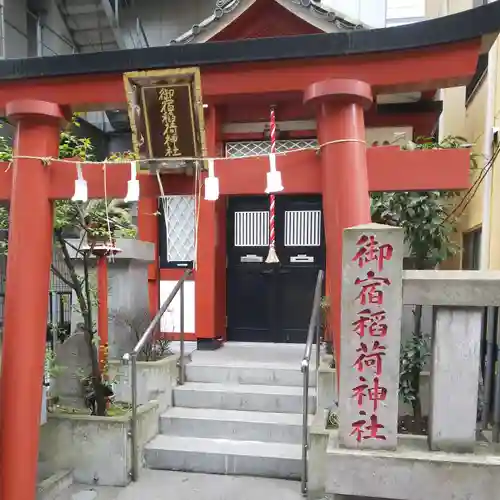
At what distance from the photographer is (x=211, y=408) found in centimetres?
600

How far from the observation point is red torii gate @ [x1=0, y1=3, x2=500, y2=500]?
371 cm

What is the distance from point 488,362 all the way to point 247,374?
3803 mm

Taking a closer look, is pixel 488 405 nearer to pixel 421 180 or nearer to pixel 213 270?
pixel 421 180

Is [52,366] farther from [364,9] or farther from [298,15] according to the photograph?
[364,9]

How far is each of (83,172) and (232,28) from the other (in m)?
3.78

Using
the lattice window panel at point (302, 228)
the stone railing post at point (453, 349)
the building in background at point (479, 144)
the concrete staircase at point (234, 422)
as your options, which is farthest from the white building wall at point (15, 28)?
the stone railing post at point (453, 349)

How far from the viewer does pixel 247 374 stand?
634 cm

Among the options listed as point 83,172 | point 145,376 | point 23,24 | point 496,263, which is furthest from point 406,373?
point 23,24

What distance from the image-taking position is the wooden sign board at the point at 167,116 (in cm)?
391

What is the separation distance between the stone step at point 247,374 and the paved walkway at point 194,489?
1369 mm

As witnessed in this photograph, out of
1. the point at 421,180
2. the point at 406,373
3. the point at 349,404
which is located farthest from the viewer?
the point at 406,373

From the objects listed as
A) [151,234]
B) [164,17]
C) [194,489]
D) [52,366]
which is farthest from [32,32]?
[194,489]

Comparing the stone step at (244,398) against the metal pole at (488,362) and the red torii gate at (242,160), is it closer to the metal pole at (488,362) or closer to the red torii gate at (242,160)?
the red torii gate at (242,160)

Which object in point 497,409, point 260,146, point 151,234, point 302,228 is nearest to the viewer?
point 497,409
